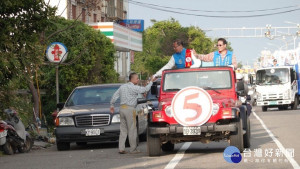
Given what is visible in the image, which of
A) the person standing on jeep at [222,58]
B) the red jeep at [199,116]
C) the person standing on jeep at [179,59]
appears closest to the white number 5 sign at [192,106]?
the red jeep at [199,116]

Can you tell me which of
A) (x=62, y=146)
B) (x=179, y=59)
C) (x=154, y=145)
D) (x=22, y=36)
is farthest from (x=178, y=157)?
(x=62, y=146)

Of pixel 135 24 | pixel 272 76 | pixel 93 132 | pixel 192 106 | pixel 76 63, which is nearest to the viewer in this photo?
pixel 192 106

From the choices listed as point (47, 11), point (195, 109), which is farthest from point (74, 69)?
point (195, 109)

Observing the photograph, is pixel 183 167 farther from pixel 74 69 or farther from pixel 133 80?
pixel 74 69

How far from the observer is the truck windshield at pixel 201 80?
16.1 meters

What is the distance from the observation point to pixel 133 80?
1691 cm

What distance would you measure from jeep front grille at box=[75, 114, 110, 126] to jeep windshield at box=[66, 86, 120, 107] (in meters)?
1.43

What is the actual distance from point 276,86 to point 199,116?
27.6 meters

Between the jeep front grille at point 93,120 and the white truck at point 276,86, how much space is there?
2370 cm

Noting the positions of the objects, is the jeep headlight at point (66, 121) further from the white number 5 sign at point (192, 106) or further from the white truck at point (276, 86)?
the white truck at point (276, 86)

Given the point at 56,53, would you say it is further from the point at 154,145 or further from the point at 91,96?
the point at 154,145

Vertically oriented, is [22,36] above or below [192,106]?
above

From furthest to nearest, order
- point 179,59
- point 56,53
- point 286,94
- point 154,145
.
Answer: point 286,94, point 56,53, point 179,59, point 154,145

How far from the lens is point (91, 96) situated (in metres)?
20.5
